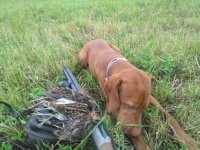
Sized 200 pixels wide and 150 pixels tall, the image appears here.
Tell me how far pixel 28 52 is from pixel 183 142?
9.55 ft

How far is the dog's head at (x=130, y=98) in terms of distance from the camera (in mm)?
3061

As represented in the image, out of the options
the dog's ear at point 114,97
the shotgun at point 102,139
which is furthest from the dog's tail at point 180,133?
the shotgun at point 102,139

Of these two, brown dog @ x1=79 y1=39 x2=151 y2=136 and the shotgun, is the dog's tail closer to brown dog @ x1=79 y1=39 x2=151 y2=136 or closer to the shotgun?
brown dog @ x1=79 y1=39 x2=151 y2=136

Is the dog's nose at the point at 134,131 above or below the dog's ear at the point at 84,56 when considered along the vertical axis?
above

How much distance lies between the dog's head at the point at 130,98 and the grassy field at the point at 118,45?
13 cm

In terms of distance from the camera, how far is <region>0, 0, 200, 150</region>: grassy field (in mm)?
3266

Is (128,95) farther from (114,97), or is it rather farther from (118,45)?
(118,45)

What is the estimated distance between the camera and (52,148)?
274 cm

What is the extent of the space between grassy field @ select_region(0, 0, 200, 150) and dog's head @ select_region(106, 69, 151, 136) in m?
0.13

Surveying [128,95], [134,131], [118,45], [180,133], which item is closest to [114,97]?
[128,95]

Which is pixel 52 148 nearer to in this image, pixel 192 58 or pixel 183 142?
pixel 183 142

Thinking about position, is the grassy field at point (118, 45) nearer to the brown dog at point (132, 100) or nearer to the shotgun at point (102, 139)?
the brown dog at point (132, 100)

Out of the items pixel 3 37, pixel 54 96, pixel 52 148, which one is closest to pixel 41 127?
pixel 52 148

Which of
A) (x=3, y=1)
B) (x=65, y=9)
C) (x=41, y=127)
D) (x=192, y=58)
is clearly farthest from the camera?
(x=3, y=1)
